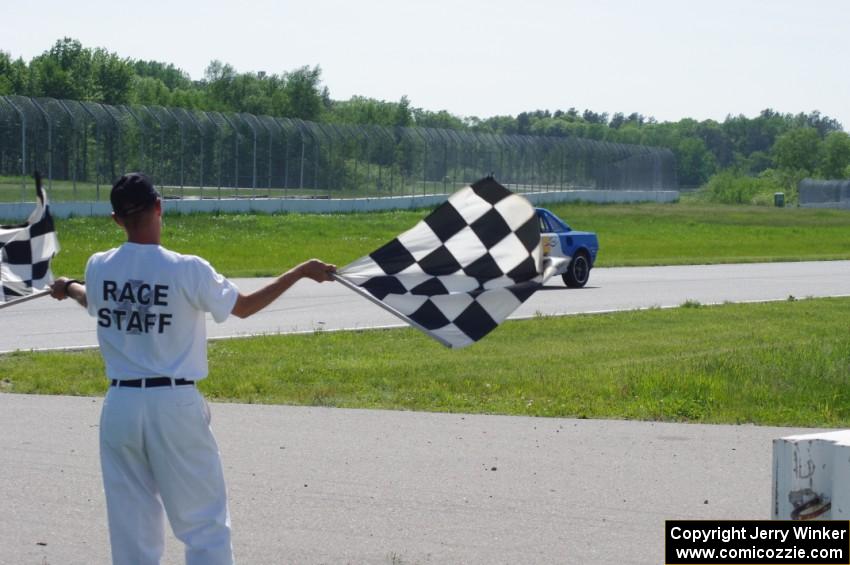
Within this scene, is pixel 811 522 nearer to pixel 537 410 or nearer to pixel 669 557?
pixel 669 557

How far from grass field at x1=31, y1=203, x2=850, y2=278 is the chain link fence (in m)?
2.43

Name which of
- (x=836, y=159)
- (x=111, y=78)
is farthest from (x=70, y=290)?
(x=836, y=159)

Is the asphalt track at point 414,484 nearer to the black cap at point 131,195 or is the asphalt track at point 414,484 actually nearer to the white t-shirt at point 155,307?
the white t-shirt at point 155,307

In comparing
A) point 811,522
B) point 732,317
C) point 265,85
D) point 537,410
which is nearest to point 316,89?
point 265,85

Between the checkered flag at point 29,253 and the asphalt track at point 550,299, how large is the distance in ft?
26.3

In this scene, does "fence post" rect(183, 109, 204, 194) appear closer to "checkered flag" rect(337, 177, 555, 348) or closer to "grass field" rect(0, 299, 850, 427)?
"grass field" rect(0, 299, 850, 427)

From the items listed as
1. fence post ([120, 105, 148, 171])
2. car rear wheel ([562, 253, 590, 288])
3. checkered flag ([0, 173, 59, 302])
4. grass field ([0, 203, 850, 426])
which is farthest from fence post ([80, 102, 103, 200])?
checkered flag ([0, 173, 59, 302])

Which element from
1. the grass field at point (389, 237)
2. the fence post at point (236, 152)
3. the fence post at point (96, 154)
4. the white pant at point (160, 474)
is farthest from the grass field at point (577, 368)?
the fence post at point (236, 152)

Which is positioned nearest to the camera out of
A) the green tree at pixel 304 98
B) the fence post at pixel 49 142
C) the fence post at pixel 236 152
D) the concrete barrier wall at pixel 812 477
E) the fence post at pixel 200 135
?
the concrete barrier wall at pixel 812 477

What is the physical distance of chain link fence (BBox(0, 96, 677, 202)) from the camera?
41.6 meters

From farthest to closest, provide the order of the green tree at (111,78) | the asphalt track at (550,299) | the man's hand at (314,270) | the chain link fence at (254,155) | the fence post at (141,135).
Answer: the green tree at (111,78)
the fence post at (141,135)
the chain link fence at (254,155)
the asphalt track at (550,299)
the man's hand at (314,270)

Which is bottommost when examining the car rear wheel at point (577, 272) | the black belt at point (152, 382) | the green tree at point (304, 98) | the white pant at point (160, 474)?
the car rear wheel at point (577, 272)

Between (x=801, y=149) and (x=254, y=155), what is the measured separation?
4794 inches

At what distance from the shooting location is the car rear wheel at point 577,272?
24000mm
